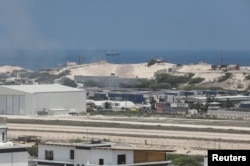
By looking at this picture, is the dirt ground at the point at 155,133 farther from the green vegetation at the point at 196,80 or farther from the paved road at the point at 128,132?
the green vegetation at the point at 196,80

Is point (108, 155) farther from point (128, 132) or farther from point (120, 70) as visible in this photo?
point (120, 70)

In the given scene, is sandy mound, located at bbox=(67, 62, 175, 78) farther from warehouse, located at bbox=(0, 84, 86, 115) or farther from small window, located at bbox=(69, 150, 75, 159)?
small window, located at bbox=(69, 150, 75, 159)

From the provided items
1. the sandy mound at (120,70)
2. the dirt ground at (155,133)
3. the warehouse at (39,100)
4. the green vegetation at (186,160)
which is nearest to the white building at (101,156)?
the green vegetation at (186,160)

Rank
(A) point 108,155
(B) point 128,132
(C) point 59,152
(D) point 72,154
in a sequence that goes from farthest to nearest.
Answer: (B) point 128,132 < (C) point 59,152 < (D) point 72,154 < (A) point 108,155

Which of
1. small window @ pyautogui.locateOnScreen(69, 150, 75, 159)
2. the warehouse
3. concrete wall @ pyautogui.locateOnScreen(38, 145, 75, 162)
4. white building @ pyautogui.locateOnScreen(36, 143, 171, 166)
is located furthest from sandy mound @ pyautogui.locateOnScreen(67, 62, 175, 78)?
small window @ pyautogui.locateOnScreen(69, 150, 75, 159)

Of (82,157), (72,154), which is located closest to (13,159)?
(82,157)

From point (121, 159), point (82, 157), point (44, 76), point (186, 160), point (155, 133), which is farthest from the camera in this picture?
point (44, 76)

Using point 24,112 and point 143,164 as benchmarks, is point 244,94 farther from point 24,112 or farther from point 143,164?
point 143,164
